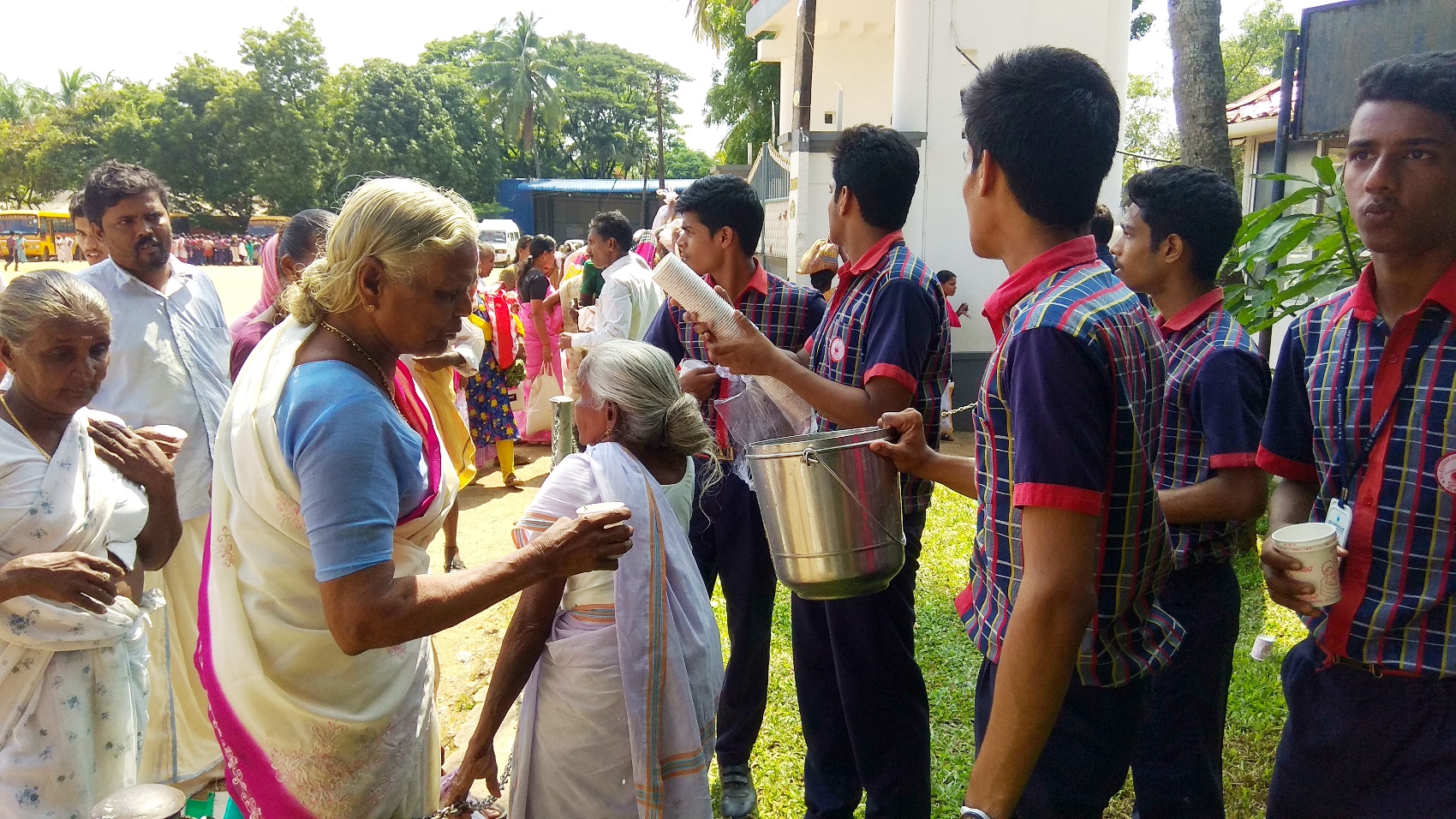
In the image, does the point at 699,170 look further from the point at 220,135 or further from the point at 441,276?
the point at 441,276

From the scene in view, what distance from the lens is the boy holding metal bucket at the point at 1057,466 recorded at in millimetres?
1467

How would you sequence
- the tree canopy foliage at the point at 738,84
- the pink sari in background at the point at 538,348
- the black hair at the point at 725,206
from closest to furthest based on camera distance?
the black hair at the point at 725,206, the pink sari in background at the point at 538,348, the tree canopy foliage at the point at 738,84

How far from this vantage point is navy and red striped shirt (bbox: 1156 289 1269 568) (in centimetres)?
243

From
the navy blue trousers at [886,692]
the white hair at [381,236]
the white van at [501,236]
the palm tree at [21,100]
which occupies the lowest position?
the navy blue trousers at [886,692]

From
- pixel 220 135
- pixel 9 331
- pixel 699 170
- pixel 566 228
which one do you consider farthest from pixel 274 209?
pixel 9 331

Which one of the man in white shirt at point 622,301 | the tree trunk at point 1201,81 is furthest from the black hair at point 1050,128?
the tree trunk at point 1201,81

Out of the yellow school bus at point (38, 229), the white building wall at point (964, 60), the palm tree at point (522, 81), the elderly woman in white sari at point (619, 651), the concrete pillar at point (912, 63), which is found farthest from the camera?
the palm tree at point (522, 81)

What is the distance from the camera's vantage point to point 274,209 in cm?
4581

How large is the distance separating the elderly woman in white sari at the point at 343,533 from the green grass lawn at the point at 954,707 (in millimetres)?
1941

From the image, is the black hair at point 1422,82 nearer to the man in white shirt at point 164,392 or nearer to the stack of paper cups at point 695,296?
the stack of paper cups at point 695,296

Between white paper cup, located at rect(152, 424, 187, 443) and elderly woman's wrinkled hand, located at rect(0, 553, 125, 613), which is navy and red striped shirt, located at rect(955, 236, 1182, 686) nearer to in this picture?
elderly woman's wrinkled hand, located at rect(0, 553, 125, 613)

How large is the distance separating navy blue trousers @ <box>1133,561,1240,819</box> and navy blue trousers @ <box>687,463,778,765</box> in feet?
4.22

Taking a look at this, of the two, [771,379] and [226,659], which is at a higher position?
[771,379]

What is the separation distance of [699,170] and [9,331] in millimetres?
65310
